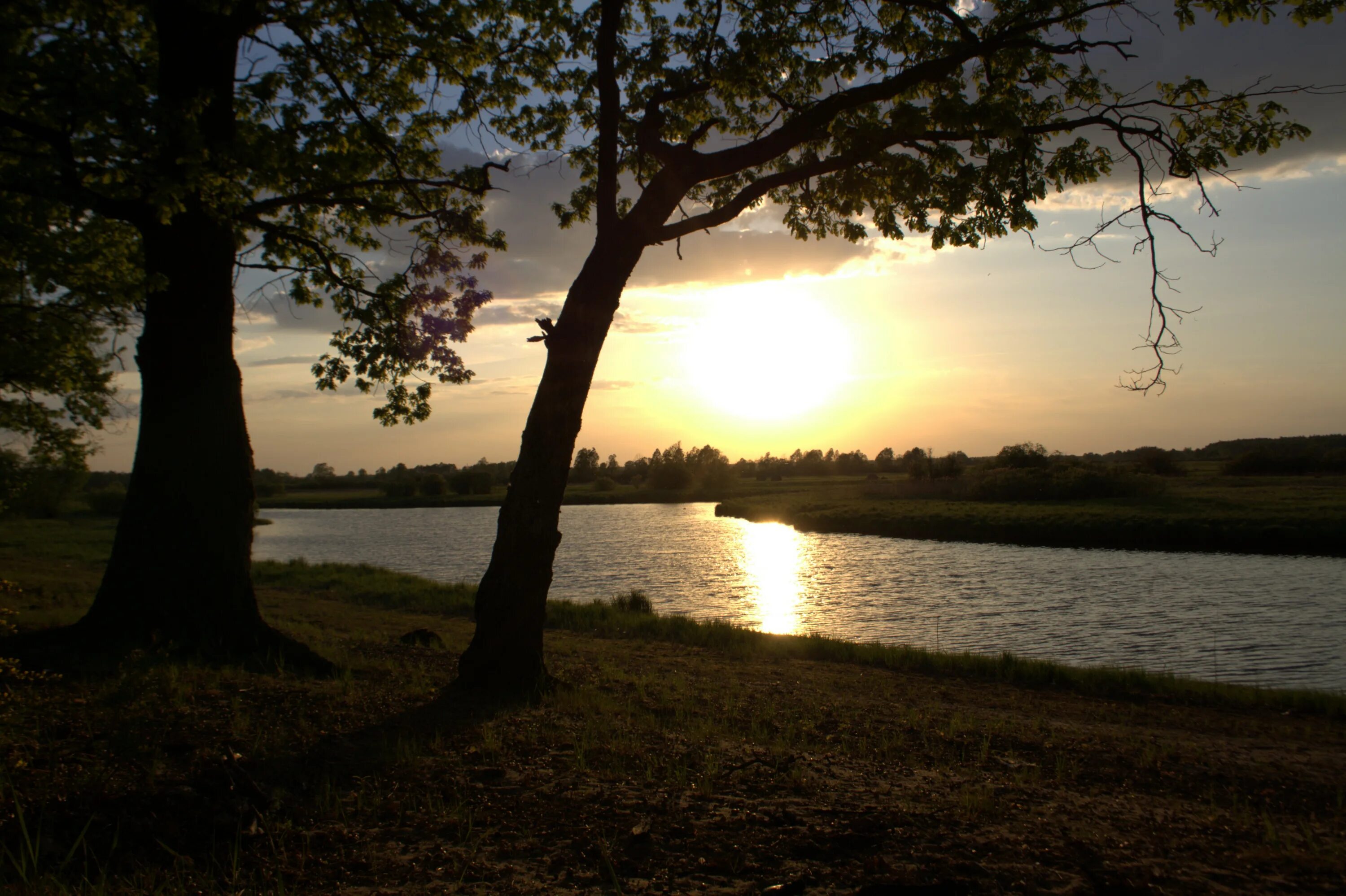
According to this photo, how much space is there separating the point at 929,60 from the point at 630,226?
3612 mm

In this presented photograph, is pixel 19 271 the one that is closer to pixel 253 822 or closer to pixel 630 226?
pixel 630 226

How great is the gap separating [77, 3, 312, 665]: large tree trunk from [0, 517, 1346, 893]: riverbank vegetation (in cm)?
99

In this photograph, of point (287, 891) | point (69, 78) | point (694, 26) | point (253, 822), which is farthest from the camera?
point (694, 26)

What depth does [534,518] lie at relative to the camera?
24.9 feet

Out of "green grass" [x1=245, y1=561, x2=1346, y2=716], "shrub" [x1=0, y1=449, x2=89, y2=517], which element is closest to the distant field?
"green grass" [x1=245, y1=561, x2=1346, y2=716]

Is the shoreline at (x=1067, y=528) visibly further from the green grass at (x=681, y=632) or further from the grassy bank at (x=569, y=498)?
the grassy bank at (x=569, y=498)

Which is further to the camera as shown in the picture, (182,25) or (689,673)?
(689,673)

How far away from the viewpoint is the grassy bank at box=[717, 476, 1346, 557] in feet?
112

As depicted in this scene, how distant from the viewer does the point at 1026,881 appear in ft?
11.6

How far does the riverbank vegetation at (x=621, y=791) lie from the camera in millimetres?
3652

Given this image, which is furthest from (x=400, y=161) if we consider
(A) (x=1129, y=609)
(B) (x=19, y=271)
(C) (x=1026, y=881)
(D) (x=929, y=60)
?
(A) (x=1129, y=609)

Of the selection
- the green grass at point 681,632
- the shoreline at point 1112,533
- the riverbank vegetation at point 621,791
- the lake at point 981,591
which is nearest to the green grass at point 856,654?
the green grass at point 681,632

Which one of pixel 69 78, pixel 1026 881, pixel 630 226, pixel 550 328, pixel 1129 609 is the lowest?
pixel 1129 609

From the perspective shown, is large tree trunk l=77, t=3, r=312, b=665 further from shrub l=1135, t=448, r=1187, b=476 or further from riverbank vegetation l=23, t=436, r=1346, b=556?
shrub l=1135, t=448, r=1187, b=476
